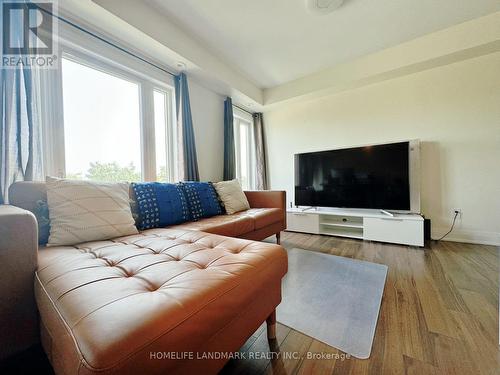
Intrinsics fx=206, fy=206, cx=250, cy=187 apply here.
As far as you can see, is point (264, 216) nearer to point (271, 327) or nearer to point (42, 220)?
point (271, 327)

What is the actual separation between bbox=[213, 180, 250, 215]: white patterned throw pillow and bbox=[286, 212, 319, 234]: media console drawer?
895 millimetres

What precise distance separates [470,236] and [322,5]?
117 inches

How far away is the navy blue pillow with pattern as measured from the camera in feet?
5.16

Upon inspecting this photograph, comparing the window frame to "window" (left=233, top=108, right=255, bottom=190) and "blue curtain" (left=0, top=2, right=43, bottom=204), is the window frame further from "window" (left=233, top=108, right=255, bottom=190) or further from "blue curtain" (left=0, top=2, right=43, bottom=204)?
"window" (left=233, top=108, right=255, bottom=190)

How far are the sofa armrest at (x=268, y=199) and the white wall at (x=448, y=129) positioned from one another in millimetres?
1405

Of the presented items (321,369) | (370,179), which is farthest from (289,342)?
(370,179)

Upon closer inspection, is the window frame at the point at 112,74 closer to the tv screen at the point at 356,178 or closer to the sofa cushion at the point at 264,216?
the sofa cushion at the point at 264,216

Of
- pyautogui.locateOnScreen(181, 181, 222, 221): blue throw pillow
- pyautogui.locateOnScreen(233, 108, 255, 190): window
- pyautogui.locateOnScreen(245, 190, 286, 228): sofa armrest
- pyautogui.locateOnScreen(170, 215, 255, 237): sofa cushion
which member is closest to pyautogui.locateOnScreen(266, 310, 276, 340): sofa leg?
pyautogui.locateOnScreen(170, 215, 255, 237): sofa cushion

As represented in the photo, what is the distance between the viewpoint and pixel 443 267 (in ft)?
5.82

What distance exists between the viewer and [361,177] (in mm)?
2719

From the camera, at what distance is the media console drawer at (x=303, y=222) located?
288 cm

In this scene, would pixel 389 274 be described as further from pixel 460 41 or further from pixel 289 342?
pixel 460 41

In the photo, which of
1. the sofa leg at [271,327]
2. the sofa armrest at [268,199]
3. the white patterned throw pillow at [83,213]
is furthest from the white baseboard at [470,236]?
the white patterned throw pillow at [83,213]

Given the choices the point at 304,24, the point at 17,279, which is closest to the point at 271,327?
the point at 17,279
